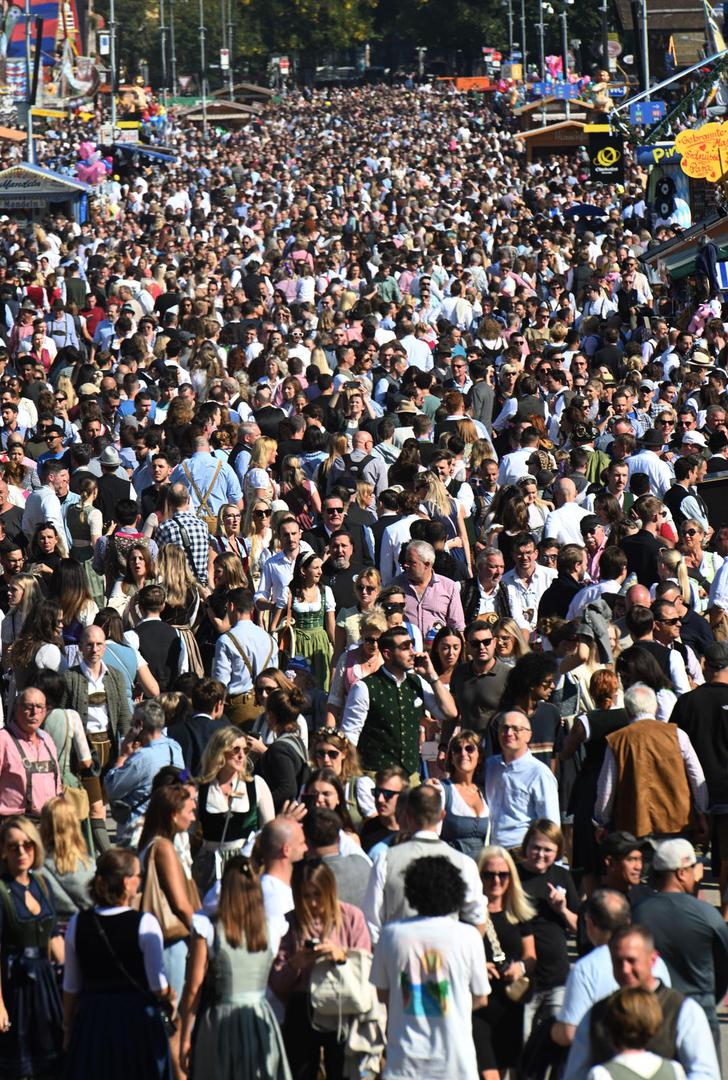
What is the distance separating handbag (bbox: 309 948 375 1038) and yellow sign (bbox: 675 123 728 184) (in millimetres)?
19385

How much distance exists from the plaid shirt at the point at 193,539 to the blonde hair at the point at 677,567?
8.48ft

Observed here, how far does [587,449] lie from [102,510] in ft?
10.2

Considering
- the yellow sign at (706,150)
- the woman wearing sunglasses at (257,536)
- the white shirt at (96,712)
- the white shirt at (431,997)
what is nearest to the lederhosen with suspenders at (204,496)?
the woman wearing sunglasses at (257,536)

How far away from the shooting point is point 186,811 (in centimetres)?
752

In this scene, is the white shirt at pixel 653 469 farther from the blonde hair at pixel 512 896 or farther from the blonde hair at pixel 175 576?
the blonde hair at pixel 512 896

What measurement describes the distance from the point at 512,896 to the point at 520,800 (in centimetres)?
101

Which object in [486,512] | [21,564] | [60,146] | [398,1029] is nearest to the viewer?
[398,1029]

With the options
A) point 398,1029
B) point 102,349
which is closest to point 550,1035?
point 398,1029

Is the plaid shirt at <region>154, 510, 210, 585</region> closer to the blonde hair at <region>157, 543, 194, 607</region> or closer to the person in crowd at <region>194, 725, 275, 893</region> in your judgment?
the blonde hair at <region>157, 543, 194, 607</region>

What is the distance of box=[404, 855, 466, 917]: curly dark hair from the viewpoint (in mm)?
6445

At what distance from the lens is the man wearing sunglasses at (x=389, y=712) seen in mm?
9250

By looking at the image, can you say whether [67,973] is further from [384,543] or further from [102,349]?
[102,349]

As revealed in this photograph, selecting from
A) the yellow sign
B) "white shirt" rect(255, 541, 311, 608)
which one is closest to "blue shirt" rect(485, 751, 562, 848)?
"white shirt" rect(255, 541, 311, 608)

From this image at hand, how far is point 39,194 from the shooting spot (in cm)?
3441
